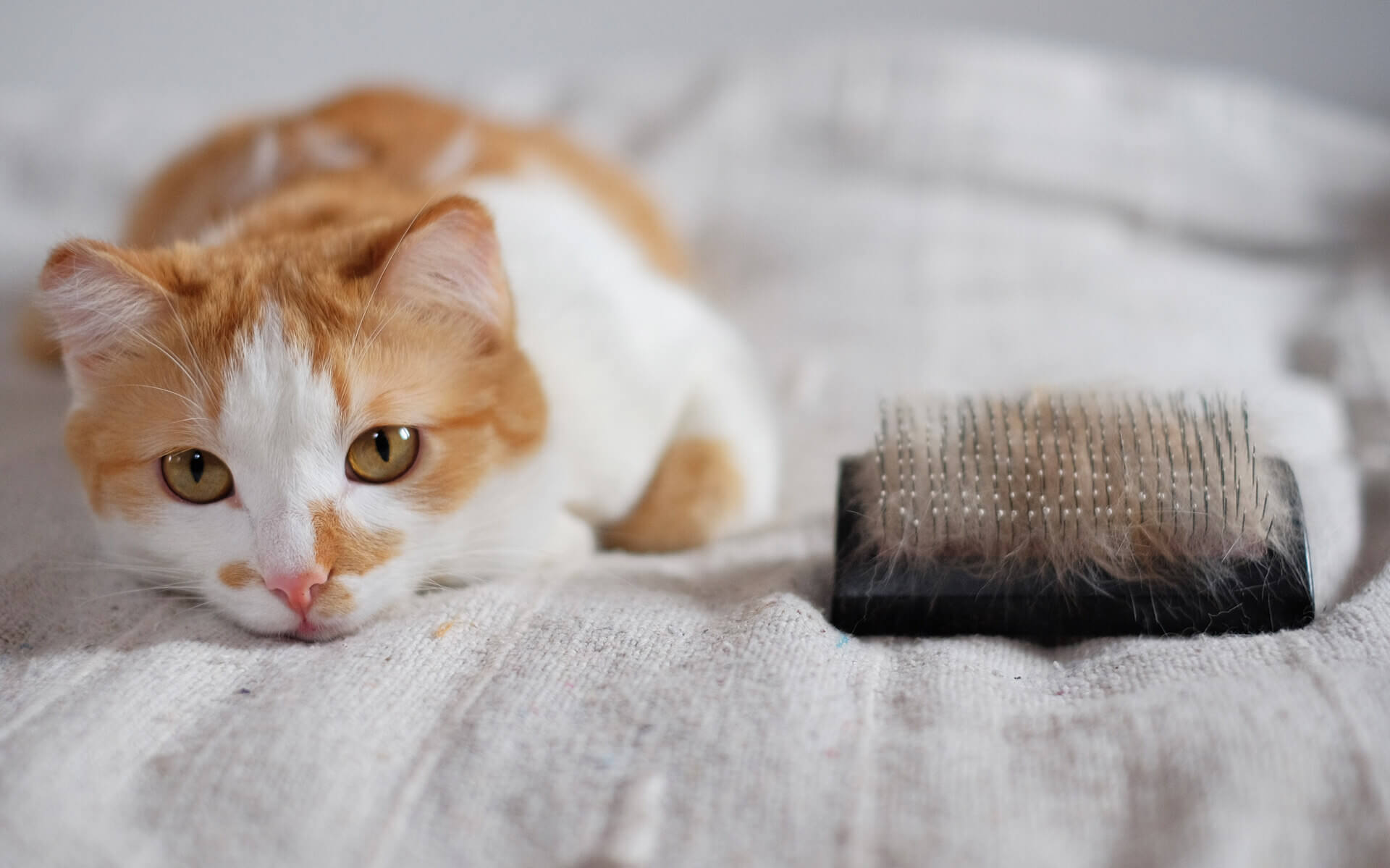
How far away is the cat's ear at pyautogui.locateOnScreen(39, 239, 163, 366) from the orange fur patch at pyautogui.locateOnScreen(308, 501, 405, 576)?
0.82 feet

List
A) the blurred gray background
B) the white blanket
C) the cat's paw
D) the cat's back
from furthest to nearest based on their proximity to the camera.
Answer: the blurred gray background, the cat's back, the cat's paw, the white blanket

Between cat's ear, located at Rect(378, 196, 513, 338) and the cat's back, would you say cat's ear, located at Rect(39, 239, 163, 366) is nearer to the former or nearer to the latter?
cat's ear, located at Rect(378, 196, 513, 338)

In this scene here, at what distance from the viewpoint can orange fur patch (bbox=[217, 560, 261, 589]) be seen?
83cm

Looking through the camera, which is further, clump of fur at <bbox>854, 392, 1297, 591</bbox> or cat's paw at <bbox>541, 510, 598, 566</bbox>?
cat's paw at <bbox>541, 510, 598, 566</bbox>

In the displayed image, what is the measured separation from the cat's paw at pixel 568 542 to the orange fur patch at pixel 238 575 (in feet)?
0.90

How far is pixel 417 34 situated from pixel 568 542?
1.92 meters

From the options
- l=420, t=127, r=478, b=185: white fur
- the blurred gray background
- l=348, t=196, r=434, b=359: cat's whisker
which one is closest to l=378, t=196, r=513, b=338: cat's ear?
l=348, t=196, r=434, b=359: cat's whisker

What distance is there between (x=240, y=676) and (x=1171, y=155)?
1.68m

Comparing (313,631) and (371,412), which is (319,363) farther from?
(313,631)

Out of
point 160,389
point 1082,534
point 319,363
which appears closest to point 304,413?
point 319,363

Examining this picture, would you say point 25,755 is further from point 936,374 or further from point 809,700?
point 936,374

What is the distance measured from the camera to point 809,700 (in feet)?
2.30

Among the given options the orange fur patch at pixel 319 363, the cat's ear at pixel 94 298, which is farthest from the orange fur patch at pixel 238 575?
the cat's ear at pixel 94 298

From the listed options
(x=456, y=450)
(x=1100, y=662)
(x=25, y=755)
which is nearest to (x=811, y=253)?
(x=456, y=450)
